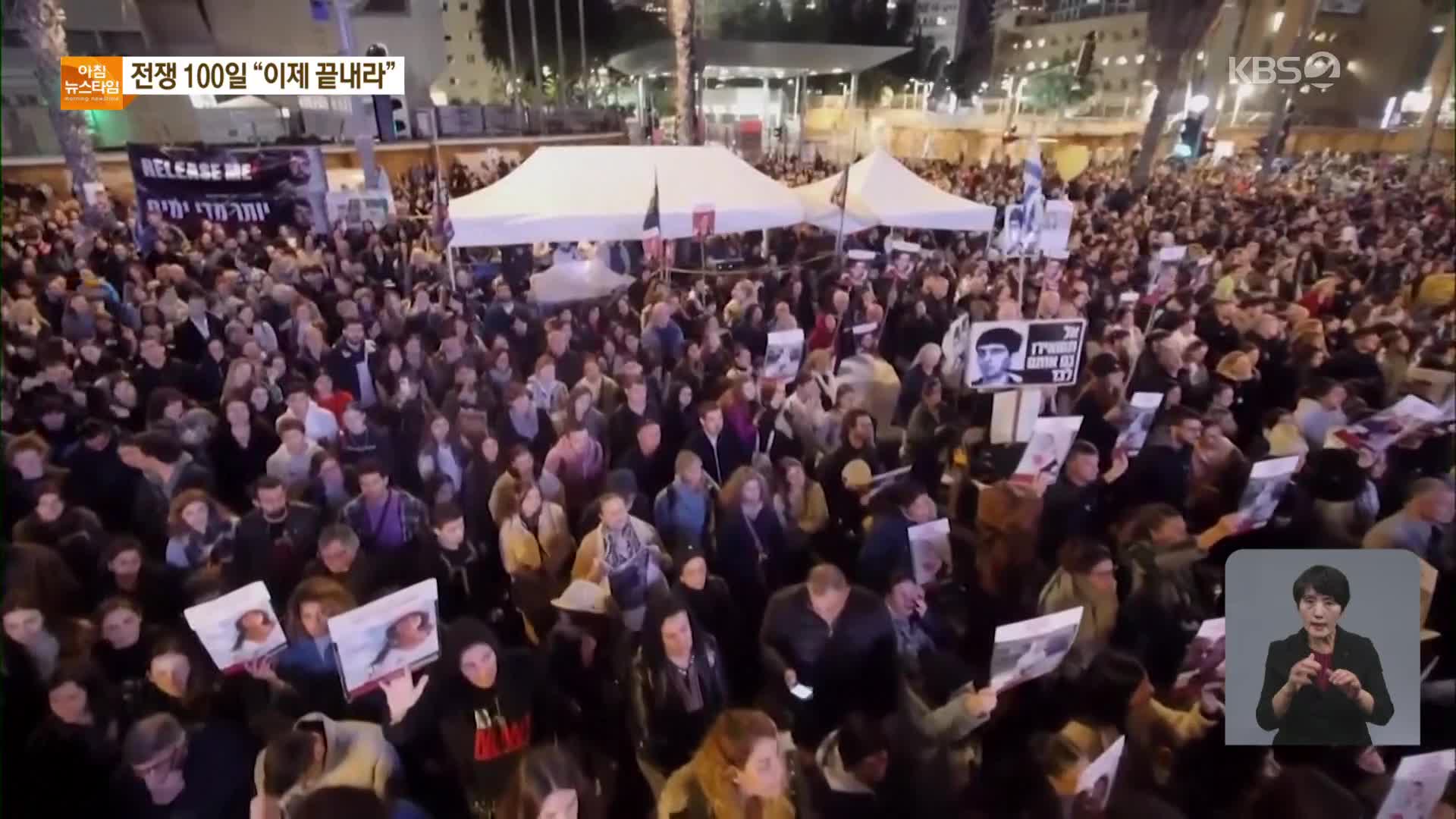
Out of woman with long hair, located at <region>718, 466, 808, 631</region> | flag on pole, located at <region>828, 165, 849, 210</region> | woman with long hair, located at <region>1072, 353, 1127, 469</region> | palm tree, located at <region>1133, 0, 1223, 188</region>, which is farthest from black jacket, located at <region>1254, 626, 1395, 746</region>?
flag on pole, located at <region>828, 165, 849, 210</region>

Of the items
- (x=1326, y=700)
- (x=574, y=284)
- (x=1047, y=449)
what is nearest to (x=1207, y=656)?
(x=1326, y=700)

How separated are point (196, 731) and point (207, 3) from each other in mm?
1941

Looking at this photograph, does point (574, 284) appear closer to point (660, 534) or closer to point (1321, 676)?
point (660, 534)

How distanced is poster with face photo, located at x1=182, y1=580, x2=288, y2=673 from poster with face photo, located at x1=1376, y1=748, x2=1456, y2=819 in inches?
95.5

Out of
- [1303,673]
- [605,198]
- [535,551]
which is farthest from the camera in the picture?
[605,198]

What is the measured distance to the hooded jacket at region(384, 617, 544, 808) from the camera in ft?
5.97

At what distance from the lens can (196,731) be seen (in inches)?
68.1

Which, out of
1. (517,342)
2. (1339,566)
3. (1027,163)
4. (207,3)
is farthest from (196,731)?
(1027,163)

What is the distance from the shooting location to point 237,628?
5.90ft

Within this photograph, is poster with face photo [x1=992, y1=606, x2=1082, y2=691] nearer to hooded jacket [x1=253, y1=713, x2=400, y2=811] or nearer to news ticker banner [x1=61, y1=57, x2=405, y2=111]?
hooded jacket [x1=253, y1=713, x2=400, y2=811]

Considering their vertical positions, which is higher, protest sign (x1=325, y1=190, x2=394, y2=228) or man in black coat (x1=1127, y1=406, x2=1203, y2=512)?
protest sign (x1=325, y1=190, x2=394, y2=228)

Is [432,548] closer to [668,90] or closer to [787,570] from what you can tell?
[787,570]

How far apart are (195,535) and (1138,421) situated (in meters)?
3.23

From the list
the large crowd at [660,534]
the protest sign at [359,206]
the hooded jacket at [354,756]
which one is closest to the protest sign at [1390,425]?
the large crowd at [660,534]
